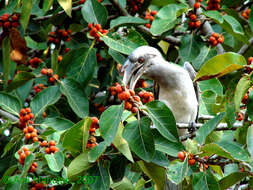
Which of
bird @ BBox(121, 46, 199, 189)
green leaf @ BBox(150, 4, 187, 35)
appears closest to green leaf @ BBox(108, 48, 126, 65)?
bird @ BBox(121, 46, 199, 189)


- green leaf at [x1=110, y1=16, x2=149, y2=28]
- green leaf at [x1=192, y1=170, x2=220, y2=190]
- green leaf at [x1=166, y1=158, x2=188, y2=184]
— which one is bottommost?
green leaf at [x1=192, y1=170, x2=220, y2=190]

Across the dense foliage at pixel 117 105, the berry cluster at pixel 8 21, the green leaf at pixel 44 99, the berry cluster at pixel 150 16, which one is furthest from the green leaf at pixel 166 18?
the berry cluster at pixel 8 21

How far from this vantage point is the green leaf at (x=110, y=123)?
2832mm

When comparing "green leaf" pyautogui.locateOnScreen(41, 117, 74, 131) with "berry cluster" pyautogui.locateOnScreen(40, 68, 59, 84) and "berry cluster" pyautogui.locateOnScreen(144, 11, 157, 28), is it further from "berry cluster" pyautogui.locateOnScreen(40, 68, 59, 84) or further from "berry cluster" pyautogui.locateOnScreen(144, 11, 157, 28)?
"berry cluster" pyautogui.locateOnScreen(144, 11, 157, 28)

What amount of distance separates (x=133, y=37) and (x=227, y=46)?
152 centimetres

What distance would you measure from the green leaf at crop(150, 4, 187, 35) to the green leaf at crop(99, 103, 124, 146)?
132cm

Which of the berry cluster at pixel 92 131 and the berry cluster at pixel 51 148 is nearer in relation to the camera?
the berry cluster at pixel 92 131

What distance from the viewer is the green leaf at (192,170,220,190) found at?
9.66ft

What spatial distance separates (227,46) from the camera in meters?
5.22

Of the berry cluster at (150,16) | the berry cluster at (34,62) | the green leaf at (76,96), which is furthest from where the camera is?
the berry cluster at (34,62)

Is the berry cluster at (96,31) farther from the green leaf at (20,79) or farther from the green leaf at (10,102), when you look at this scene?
the green leaf at (10,102)

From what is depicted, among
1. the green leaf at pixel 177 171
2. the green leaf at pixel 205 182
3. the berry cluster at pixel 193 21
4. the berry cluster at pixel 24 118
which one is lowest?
the berry cluster at pixel 24 118

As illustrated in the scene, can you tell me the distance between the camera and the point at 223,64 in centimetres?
294

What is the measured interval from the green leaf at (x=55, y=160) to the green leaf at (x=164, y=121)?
66 centimetres
